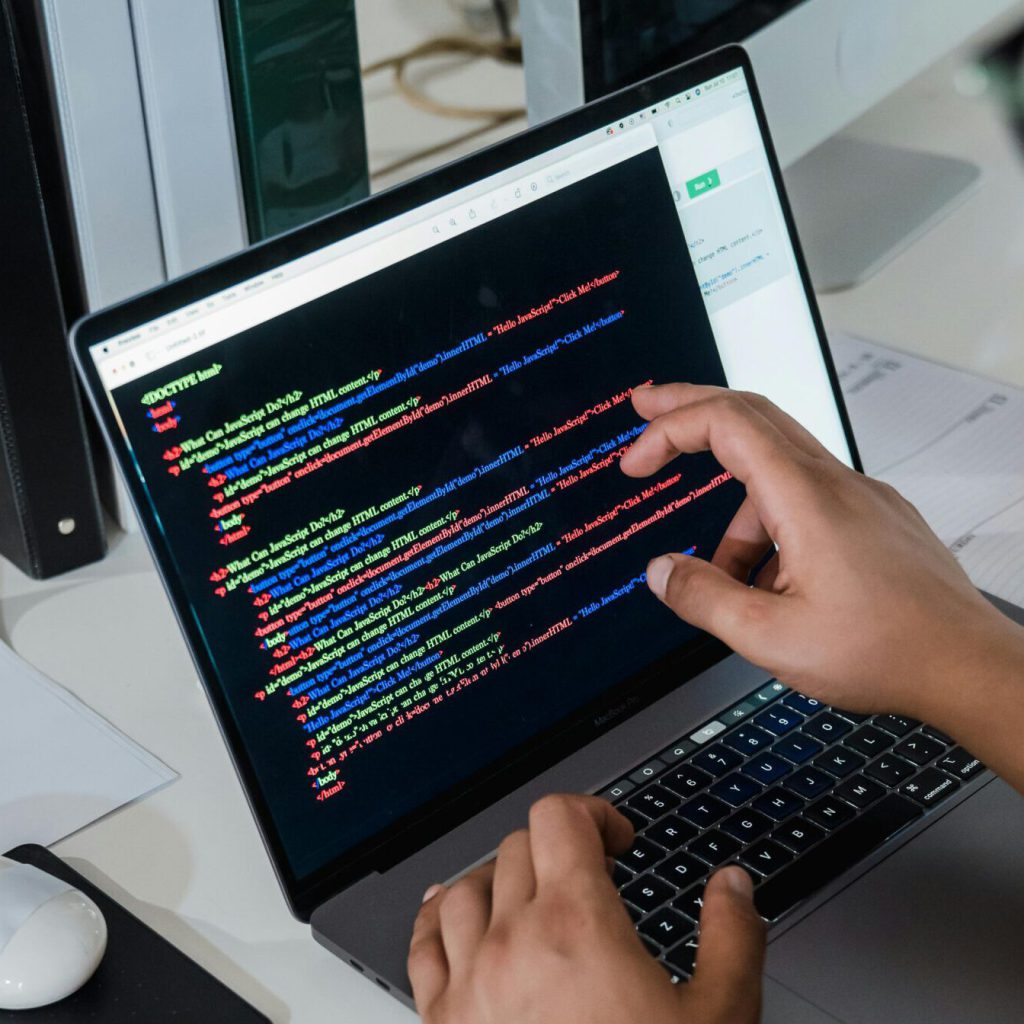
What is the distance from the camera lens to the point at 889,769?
0.66m

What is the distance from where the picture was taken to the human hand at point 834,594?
0.58 metres

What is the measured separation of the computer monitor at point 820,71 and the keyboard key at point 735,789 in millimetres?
413

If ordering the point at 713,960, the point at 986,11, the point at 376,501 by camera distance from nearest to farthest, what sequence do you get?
1. the point at 713,960
2. the point at 376,501
3. the point at 986,11

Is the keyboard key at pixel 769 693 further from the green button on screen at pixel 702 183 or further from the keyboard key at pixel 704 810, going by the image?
the green button on screen at pixel 702 183

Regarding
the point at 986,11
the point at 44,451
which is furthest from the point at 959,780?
the point at 986,11

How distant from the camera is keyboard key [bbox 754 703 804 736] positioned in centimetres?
68

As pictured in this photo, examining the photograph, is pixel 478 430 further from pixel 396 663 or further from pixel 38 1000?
pixel 38 1000

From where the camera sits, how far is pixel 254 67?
77 centimetres

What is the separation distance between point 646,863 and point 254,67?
47cm

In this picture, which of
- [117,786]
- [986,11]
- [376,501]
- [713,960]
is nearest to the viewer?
[713,960]

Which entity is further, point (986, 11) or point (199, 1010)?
point (986, 11)

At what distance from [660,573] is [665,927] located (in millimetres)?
147

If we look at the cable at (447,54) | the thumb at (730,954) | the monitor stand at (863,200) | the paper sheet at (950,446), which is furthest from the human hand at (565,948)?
the cable at (447,54)

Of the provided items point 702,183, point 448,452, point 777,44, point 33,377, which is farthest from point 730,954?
point 777,44
